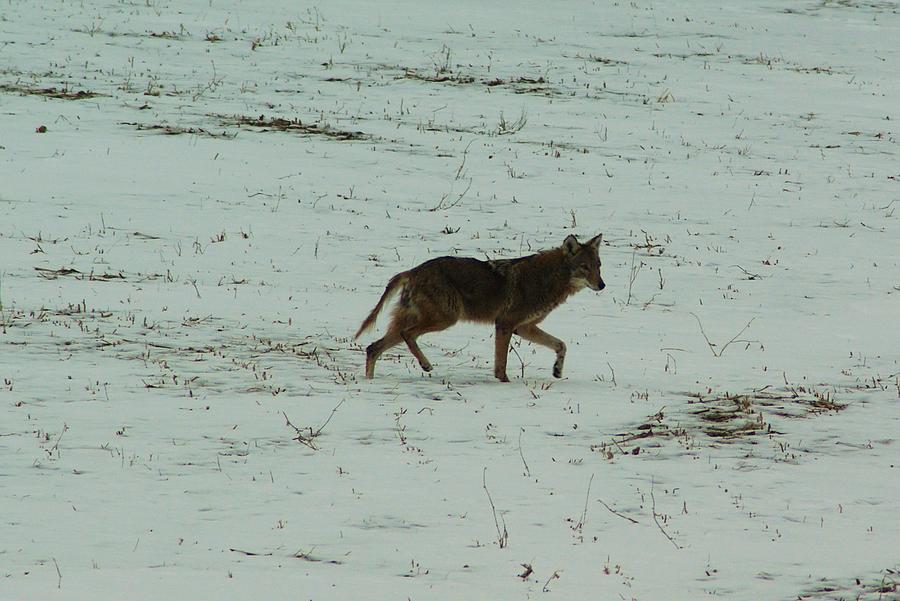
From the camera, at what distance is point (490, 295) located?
10500 mm

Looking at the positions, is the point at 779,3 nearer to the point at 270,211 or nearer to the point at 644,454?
the point at 270,211

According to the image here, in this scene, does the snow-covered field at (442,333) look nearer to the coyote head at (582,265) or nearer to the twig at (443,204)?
the twig at (443,204)

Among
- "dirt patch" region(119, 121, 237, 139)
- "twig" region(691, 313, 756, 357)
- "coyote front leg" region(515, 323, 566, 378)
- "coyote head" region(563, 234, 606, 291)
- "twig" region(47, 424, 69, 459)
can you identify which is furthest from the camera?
"dirt patch" region(119, 121, 237, 139)

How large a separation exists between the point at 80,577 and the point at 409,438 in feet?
9.89

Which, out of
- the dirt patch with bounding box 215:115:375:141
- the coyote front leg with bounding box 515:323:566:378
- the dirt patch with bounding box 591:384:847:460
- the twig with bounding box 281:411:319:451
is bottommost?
the twig with bounding box 281:411:319:451

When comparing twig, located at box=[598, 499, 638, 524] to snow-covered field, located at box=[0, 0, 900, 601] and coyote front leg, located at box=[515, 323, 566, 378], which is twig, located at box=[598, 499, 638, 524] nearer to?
snow-covered field, located at box=[0, 0, 900, 601]

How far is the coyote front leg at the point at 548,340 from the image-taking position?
10.5m

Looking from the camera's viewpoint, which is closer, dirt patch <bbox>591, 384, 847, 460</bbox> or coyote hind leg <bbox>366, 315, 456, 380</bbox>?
dirt patch <bbox>591, 384, 847, 460</bbox>

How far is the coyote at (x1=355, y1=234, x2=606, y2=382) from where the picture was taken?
10.3 m

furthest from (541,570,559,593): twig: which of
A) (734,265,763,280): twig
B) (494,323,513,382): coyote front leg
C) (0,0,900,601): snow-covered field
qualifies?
(734,265,763,280): twig

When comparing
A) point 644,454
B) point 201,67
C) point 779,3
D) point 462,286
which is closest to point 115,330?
point 462,286

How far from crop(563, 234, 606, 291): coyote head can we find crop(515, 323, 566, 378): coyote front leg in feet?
1.95

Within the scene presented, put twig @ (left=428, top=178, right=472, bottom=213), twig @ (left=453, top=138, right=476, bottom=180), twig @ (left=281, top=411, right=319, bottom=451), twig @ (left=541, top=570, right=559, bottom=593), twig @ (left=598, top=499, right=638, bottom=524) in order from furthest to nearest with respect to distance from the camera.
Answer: twig @ (left=453, top=138, right=476, bottom=180) → twig @ (left=428, top=178, right=472, bottom=213) → twig @ (left=281, top=411, right=319, bottom=451) → twig @ (left=598, top=499, right=638, bottom=524) → twig @ (left=541, top=570, right=559, bottom=593)

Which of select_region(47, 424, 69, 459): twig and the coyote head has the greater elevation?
the coyote head
